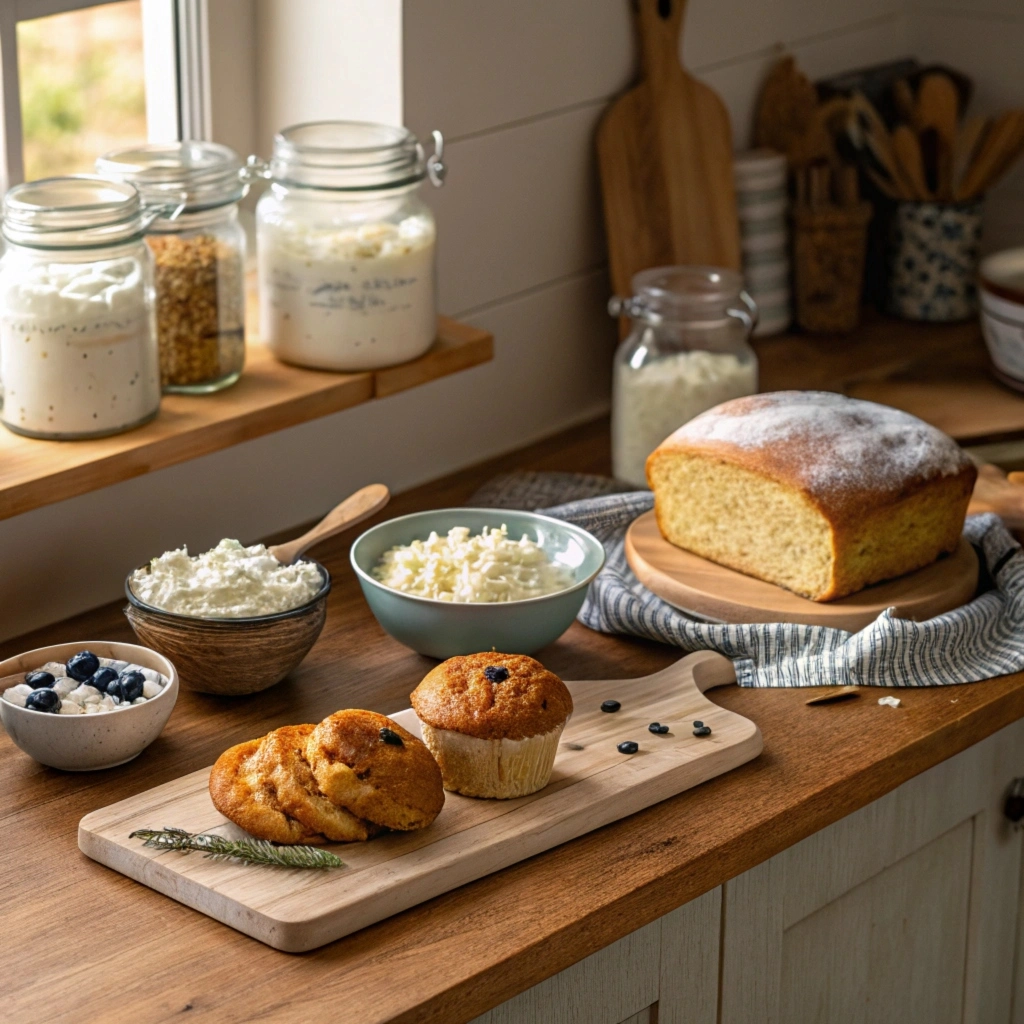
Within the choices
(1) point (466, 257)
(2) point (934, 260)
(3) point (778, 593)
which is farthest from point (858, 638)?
(2) point (934, 260)

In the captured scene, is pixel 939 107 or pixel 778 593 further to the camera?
pixel 939 107

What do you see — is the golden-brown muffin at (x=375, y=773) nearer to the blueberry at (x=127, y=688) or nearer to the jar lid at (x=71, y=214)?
the blueberry at (x=127, y=688)

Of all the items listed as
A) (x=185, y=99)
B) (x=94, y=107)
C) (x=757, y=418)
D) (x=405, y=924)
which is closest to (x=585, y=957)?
(x=405, y=924)

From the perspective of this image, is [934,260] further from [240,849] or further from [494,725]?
[240,849]

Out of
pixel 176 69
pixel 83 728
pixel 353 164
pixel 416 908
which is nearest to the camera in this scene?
pixel 416 908

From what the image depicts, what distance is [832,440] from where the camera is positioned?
1.42 metres

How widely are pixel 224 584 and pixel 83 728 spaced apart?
0.17m

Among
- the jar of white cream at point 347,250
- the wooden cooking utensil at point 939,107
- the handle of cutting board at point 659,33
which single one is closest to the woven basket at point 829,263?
the wooden cooking utensil at point 939,107

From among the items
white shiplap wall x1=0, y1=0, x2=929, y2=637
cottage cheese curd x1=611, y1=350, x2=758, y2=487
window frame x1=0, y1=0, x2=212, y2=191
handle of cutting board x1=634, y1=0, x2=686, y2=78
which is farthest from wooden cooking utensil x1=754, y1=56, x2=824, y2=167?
window frame x1=0, y1=0, x2=212, y2=191

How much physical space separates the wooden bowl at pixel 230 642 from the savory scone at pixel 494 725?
16 centimetres

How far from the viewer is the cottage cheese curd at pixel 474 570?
1.28m

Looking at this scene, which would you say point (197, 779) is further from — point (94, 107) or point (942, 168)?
point (942, 168)

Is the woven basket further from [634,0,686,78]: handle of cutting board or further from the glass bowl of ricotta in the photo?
the glass bowl of ricotta

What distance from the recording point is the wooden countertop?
0.91 meters
